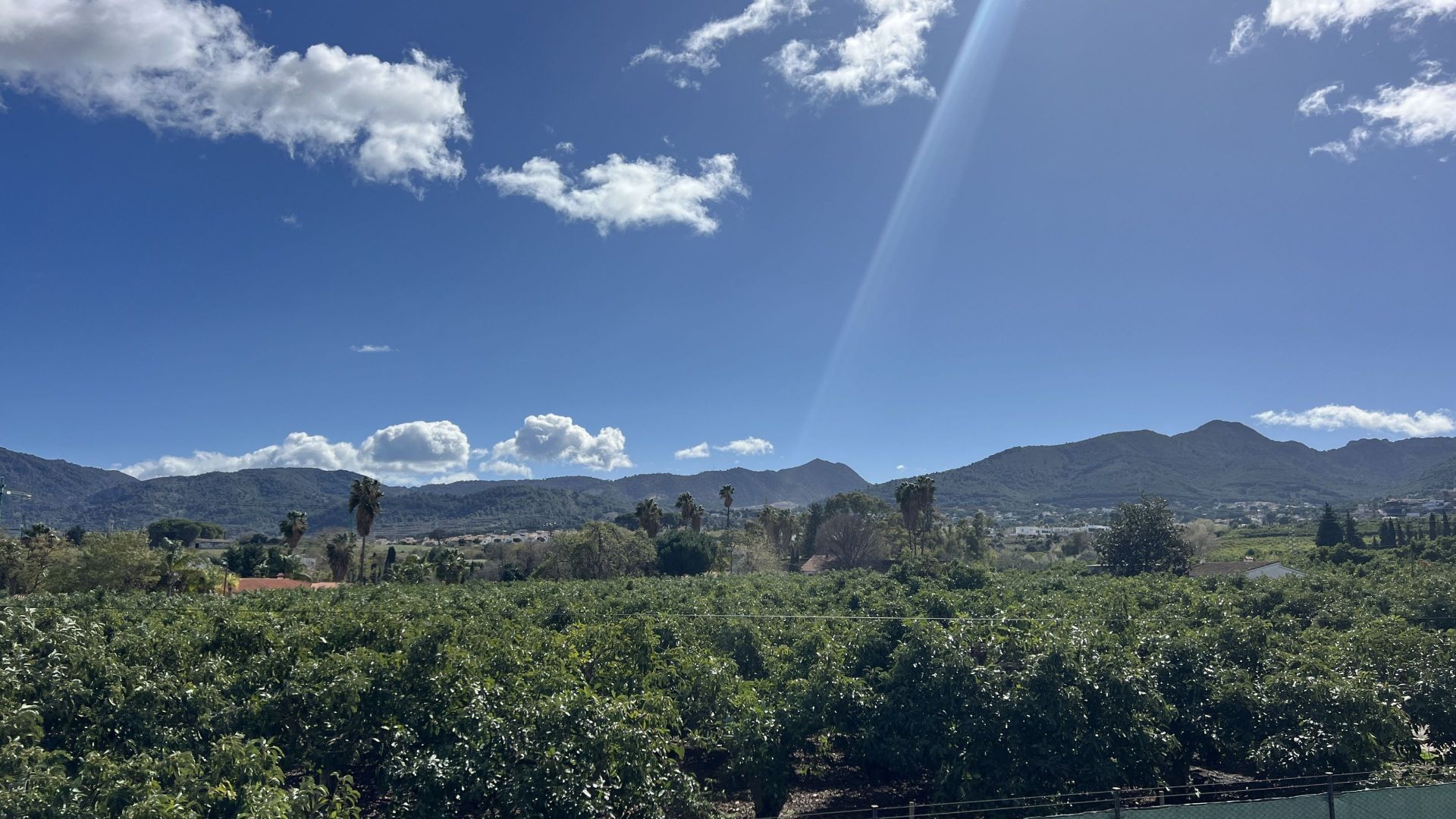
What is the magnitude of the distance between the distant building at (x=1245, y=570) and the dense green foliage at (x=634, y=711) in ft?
104

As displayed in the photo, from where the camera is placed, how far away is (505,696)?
10.8 meters

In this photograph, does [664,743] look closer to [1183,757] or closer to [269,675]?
[269,675]

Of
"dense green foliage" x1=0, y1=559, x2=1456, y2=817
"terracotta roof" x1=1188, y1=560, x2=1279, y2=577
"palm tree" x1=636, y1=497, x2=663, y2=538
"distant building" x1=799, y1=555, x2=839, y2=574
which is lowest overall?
"distant building" x1=799, y1=555, x2=839, y2=574

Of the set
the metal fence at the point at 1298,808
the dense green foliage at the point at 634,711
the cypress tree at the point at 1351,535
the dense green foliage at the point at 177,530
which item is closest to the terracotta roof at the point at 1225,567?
the cypress tree at the point at 1351,535

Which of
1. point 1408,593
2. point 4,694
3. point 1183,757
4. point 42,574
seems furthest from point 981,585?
point 42,574

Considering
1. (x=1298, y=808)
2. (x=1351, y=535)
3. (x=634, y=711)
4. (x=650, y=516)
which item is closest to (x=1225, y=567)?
(x=1351, y=535)

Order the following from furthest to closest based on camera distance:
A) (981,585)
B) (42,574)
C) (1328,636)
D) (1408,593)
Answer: (42,574) → (981,585) → (1408,593) → (1328,636)

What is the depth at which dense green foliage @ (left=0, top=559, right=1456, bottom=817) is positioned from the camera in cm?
916

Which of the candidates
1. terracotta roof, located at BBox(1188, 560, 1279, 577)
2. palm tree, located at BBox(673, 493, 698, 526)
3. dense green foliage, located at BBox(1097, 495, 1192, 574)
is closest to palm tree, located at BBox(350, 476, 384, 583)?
palm tree, located at BBox(673, 493, 698, 526)

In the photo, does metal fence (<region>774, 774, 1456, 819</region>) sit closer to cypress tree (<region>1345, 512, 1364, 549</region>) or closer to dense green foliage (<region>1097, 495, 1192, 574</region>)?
dense green foliage (<region>1097, 495, 1192, 574</region>)

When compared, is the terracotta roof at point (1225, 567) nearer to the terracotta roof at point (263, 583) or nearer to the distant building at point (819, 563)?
the distant building at point (819, 563)

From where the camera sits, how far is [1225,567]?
5181 cm

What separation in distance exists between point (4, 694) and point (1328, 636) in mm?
24316

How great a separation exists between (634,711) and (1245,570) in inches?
1979
